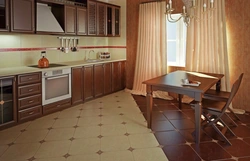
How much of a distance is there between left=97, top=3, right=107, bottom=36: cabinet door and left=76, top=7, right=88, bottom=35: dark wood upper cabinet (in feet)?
1.50

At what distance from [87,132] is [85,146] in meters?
0.46

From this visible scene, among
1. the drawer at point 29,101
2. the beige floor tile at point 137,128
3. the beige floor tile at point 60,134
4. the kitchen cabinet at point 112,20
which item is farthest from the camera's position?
the kitchen cabinet at point 112,20

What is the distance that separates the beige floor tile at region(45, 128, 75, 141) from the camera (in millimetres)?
3086

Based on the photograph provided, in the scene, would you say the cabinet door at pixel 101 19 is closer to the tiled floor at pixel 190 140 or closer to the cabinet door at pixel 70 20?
the cabinet door at pixel 70 20

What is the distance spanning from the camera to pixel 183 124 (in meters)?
3.65

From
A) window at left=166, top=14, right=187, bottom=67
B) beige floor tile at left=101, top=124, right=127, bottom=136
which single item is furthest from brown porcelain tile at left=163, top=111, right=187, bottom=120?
window at left=166, top=14, right=187, bottom=67

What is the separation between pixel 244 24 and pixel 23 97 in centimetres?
420

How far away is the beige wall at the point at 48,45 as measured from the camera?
153 inches

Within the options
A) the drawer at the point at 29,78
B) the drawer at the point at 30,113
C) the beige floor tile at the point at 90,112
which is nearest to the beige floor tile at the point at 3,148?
the drawer at the point at 30,113

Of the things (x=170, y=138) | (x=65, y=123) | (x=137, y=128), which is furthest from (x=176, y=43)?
(x=65, y=123)

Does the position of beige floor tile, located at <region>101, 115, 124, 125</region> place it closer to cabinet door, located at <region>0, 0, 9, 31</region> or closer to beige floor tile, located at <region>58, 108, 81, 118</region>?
beige floor tile, located at <region>58, 108, 81, 118</region>

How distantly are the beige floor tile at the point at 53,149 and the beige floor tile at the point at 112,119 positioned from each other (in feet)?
2.87

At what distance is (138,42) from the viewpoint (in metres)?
5.67

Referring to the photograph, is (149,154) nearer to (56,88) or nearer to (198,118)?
(198,118)
